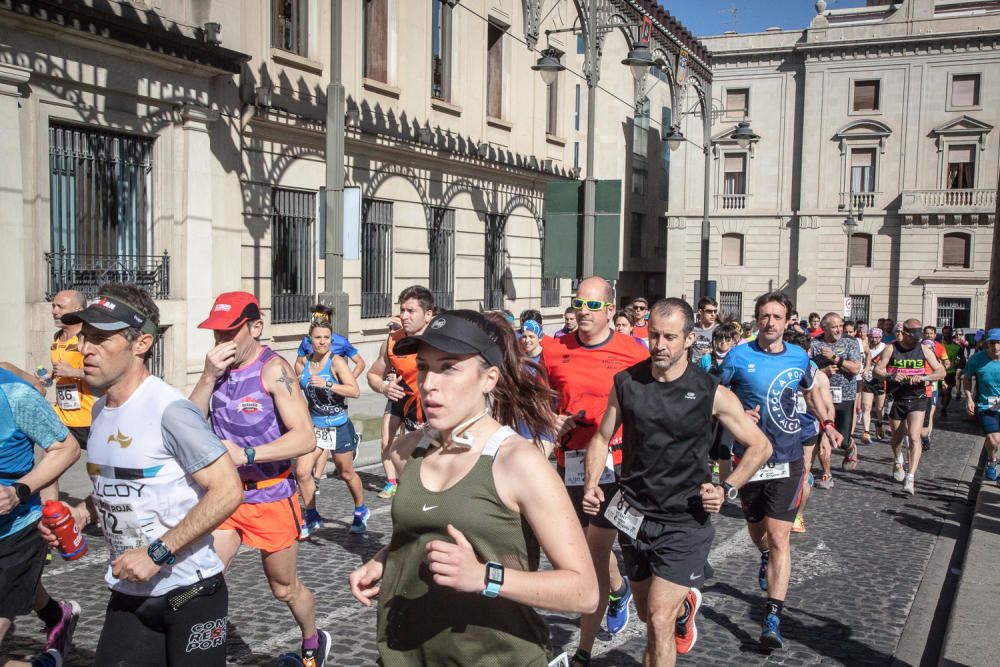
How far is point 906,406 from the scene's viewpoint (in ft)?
36.2

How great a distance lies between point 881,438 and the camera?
14992 millimetres

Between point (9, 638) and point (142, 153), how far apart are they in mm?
9275

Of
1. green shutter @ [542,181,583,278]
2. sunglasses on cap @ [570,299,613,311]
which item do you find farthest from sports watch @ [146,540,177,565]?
green shutter @ [542,181,583,278]

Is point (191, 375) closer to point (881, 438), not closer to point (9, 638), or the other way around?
point (9, 638)

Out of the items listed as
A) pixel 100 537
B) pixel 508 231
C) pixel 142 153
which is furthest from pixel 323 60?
pixel 100 537

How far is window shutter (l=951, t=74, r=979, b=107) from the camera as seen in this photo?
4072 centimetres

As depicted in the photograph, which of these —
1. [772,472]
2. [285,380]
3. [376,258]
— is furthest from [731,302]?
[285,380]

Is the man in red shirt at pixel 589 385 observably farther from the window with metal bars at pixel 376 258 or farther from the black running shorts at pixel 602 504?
the window with metal bars at pixel 376 258

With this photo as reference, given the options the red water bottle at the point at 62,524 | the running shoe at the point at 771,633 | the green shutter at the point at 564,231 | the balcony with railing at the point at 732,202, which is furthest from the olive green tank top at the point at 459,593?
the balcony with railing at the point at 732,202

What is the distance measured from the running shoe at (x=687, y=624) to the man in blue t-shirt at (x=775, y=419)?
2.64ft

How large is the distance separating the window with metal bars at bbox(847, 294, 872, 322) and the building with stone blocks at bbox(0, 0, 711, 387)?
23.9 meters

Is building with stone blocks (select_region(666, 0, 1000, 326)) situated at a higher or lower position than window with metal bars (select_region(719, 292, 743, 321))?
higher

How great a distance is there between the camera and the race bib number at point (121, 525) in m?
3.19

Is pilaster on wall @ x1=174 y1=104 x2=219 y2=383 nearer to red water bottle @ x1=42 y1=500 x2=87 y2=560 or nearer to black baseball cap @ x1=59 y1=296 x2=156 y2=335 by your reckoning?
red water bottle @ x1=42 y1=500 x2=87 y2=560
